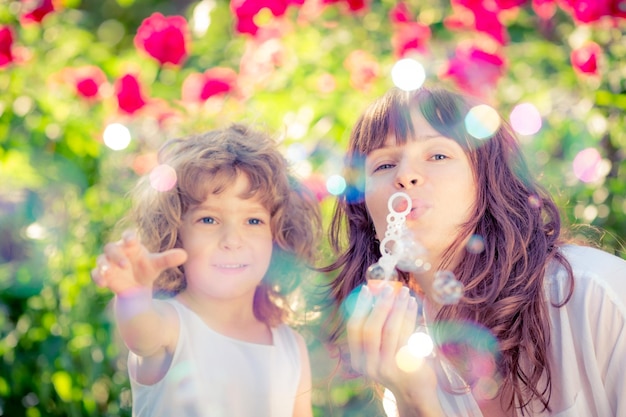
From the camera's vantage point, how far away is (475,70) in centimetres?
220

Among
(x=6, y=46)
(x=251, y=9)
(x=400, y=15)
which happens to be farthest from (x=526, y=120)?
(x=6, y=46)

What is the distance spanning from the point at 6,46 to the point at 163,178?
79 cm

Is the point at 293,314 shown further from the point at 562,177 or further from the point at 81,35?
the point at 81,35

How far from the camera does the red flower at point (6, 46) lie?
7.69 ft

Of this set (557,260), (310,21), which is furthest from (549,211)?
(310,21)

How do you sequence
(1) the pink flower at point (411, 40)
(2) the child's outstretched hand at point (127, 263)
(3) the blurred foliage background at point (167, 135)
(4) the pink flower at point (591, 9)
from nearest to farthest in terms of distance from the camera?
(2) the child's outstretched hand at point (127, 263)
(4) the pink flower at point (591, 9)
(3) the blurred foliage background at point (167, 135)
(1) the pink flower at point (411, 40)

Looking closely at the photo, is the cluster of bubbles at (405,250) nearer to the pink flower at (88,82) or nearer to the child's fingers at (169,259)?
the child's fingers at (169,259)

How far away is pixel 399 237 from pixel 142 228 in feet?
2.68

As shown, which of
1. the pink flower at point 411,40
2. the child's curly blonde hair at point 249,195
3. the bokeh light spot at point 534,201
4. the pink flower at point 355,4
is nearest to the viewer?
the bokeh light spot at point 534,201

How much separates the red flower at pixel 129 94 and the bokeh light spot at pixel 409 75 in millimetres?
794

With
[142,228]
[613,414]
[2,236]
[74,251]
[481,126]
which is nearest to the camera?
[613,414]

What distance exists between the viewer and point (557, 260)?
1.70 metres

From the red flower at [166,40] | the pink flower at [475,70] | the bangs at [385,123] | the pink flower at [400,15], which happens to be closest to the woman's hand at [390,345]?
the bangs at [385,123]

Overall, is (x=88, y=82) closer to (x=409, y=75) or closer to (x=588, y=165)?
(x=409, y=75)
